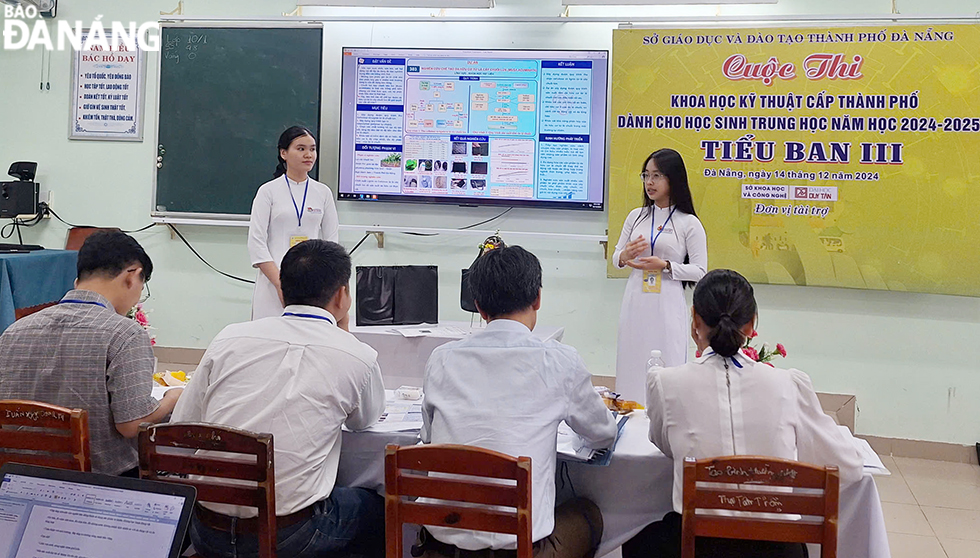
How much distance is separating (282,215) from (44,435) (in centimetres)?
200

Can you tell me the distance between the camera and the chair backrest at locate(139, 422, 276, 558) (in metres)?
1.66

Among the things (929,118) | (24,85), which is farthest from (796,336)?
(24,85)

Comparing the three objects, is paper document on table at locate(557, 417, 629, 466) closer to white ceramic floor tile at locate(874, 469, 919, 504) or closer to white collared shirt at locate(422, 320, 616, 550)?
white collared shirt at locate(422, 320, 616, 550)

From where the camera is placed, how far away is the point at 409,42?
4.83 meters

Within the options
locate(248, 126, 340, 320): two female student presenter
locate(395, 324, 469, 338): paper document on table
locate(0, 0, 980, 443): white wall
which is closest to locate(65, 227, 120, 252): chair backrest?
locate(0, 0, 980, 443): white wall

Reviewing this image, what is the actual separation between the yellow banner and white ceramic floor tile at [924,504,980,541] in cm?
120

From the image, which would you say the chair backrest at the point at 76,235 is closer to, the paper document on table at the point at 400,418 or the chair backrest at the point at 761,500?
the paper document on table at the point at 400,418

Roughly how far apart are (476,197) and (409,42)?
1.05m

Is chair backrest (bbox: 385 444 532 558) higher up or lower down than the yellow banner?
lower down

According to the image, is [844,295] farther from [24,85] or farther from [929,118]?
[24,85]

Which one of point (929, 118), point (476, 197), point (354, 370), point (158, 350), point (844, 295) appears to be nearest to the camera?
point (354, 370)

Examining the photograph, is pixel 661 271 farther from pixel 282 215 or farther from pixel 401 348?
pixel 282 215

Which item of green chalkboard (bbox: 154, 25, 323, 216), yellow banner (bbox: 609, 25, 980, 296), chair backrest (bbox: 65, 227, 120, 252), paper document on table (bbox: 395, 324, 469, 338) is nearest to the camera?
paper document on table (bbox: 395, 324, 469, 338)

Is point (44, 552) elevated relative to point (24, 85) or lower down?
lower down
